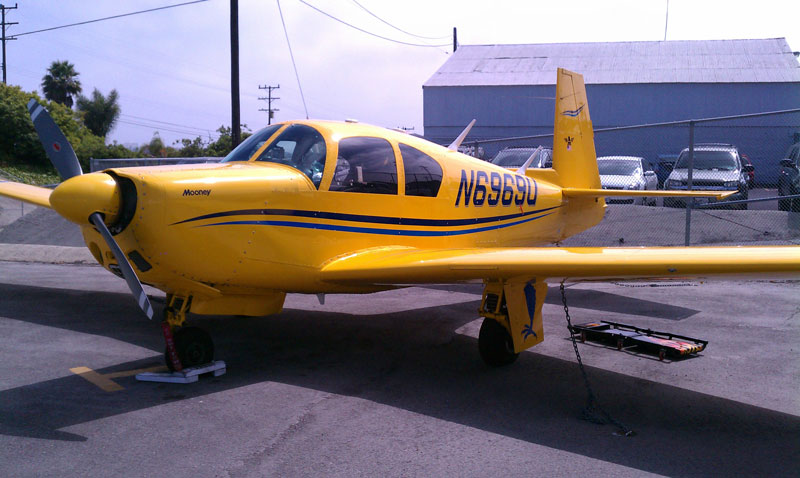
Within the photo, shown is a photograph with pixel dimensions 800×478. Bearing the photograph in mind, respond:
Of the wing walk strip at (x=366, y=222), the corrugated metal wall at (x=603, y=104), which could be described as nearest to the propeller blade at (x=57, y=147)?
the wing walk strip at (x=366, y=222)

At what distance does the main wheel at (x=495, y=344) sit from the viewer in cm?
620

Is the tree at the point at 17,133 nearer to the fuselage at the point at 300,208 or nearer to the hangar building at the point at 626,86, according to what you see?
the hangar building at the point at 626,86

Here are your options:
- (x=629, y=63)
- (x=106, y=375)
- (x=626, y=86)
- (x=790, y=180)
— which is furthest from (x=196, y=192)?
(x=629, y=63)

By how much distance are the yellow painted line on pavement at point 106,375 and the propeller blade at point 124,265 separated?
3.66 ft

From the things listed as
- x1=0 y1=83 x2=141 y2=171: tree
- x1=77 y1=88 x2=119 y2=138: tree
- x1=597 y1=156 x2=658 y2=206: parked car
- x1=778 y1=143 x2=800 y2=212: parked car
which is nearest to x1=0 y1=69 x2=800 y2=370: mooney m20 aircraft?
x1=778 y1=143 x2=800 y2=212: parked car

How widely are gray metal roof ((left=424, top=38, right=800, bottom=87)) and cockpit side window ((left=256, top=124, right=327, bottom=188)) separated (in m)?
30.5

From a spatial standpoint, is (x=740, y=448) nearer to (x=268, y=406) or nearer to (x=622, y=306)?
(x=268, y=406)

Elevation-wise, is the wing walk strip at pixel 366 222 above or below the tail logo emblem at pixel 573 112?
below

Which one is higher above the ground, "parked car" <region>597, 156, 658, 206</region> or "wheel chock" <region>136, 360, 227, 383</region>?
"parked car" <region>597, 156, 658, 206</region>

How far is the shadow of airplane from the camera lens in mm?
4309

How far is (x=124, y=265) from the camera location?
4.77 metres

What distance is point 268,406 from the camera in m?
4.99

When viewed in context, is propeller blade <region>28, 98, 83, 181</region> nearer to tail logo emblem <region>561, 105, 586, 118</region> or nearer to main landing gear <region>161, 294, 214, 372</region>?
main landing gear <region>161, 294, 214, 372</region>

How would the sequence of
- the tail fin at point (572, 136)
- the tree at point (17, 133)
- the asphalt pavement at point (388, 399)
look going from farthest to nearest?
the tree at point (17, 133), the tail fin at point (572, 136), the asphalt pavement at point (388, 399)
